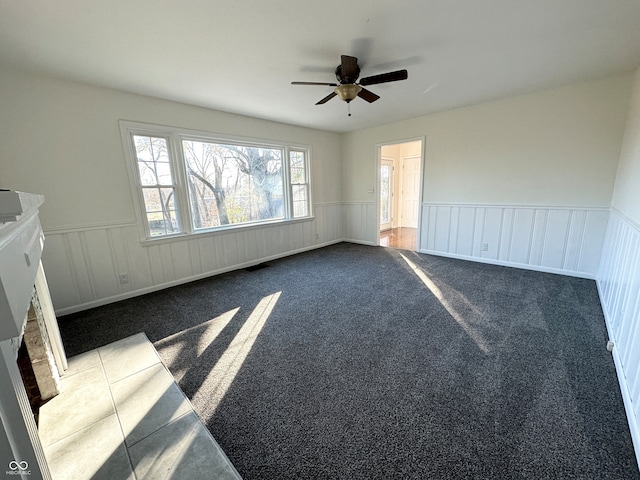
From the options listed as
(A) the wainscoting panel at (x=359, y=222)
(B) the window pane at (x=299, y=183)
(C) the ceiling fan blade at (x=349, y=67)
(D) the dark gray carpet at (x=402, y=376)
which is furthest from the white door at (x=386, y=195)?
(C) the ceiling fan blade at (x=349, y=67)

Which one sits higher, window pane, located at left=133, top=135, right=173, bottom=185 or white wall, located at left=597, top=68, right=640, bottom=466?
window pane, located at left=133, top=135, right=173, bottom=185

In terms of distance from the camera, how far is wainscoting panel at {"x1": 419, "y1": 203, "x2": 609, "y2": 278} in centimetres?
342

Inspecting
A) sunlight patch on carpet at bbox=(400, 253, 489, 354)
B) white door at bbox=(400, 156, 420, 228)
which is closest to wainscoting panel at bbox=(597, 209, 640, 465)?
sunlight patch on carpet at bbox=(400, 253, 489, 354)

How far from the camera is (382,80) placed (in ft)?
7.70

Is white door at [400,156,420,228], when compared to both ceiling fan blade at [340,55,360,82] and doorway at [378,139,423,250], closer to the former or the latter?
doorway at [378,139,423,250]

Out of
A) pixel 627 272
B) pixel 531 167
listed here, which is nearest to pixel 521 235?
pixel 531 167

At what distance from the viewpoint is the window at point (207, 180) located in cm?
332

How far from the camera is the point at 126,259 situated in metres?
3.24

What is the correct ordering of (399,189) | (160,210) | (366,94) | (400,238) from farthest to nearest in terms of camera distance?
1. (399,189)
2. (400,238)
3. (160,210)
4. (366,94)

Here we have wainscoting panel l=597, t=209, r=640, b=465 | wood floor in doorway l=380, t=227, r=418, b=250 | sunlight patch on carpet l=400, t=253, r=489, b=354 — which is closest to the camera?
wainscoting panel l=597, t=209, r=640, b=465

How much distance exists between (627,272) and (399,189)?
5.92m

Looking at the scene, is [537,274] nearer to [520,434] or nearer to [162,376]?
[520,434]

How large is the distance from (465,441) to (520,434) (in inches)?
12.3

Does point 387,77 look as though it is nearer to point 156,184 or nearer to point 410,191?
Result: point 156,184
